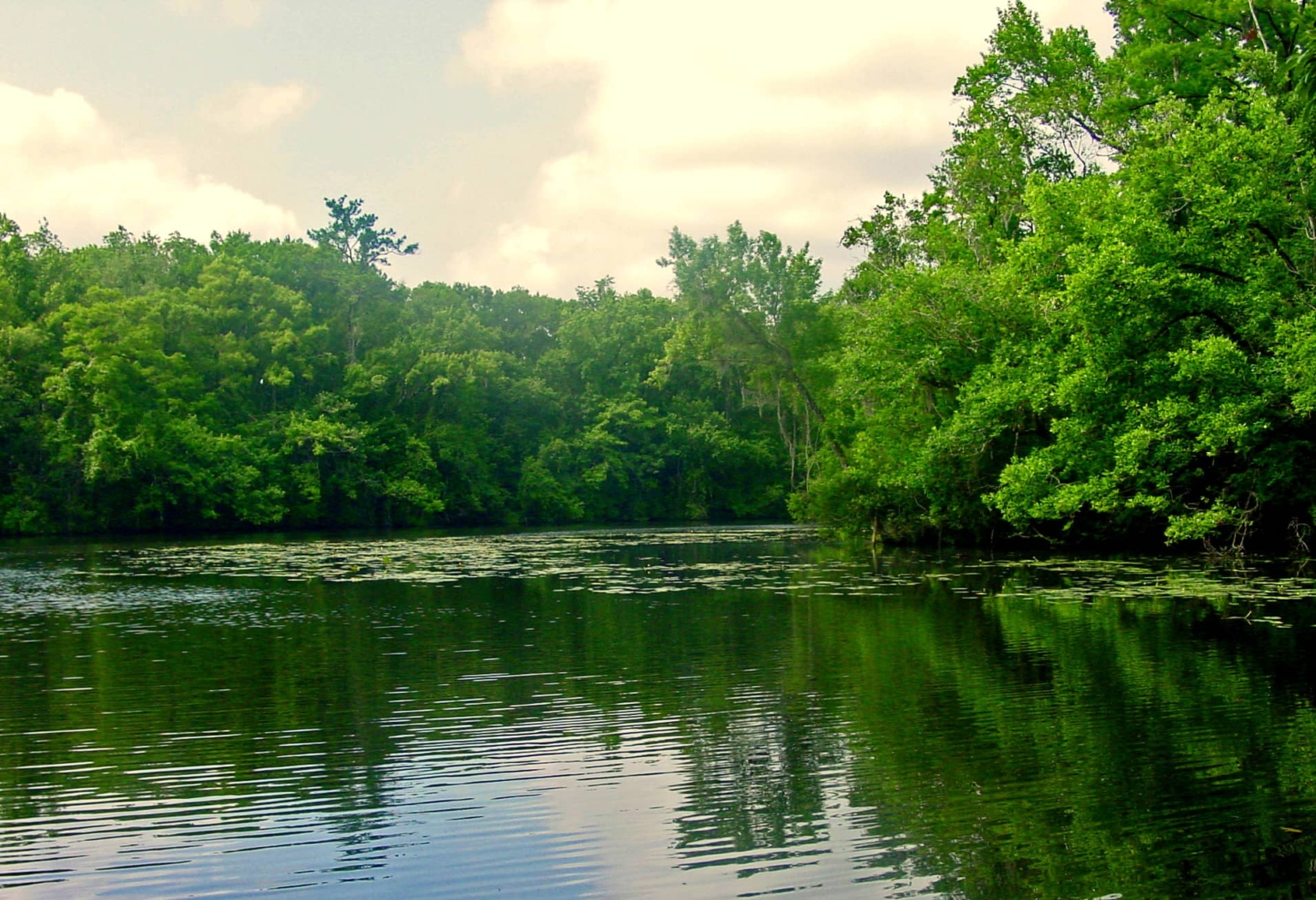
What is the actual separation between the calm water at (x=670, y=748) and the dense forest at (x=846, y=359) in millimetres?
6450

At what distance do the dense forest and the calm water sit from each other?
21.2ft

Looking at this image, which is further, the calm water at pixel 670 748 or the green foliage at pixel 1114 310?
the green foliage at pixel 1114 310

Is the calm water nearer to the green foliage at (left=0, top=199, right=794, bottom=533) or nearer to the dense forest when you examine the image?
the dense forest

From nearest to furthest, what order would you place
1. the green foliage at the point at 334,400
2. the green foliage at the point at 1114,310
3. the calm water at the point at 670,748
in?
the calm water at the point at 670,748 < the green foliage at the point at 1114,310 < the green foliage at the point at 334,400

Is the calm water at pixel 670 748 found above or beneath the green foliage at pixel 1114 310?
beneath

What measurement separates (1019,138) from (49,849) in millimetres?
31854

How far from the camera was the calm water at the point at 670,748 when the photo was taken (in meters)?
6.13

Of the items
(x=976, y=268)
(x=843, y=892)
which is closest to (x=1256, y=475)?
(x=976, y=268)

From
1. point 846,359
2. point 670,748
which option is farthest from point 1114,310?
point 670,748

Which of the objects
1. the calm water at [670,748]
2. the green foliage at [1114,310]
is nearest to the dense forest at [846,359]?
the green foliage at [1114,310]

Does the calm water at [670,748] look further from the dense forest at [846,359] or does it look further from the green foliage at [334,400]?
the green foliage at [334,400]

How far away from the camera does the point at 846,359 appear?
3203 cm

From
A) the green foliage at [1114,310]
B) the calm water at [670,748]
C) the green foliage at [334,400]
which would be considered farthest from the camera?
the green foliage at [334,400]

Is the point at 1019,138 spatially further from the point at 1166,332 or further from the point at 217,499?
the point at 217,499
